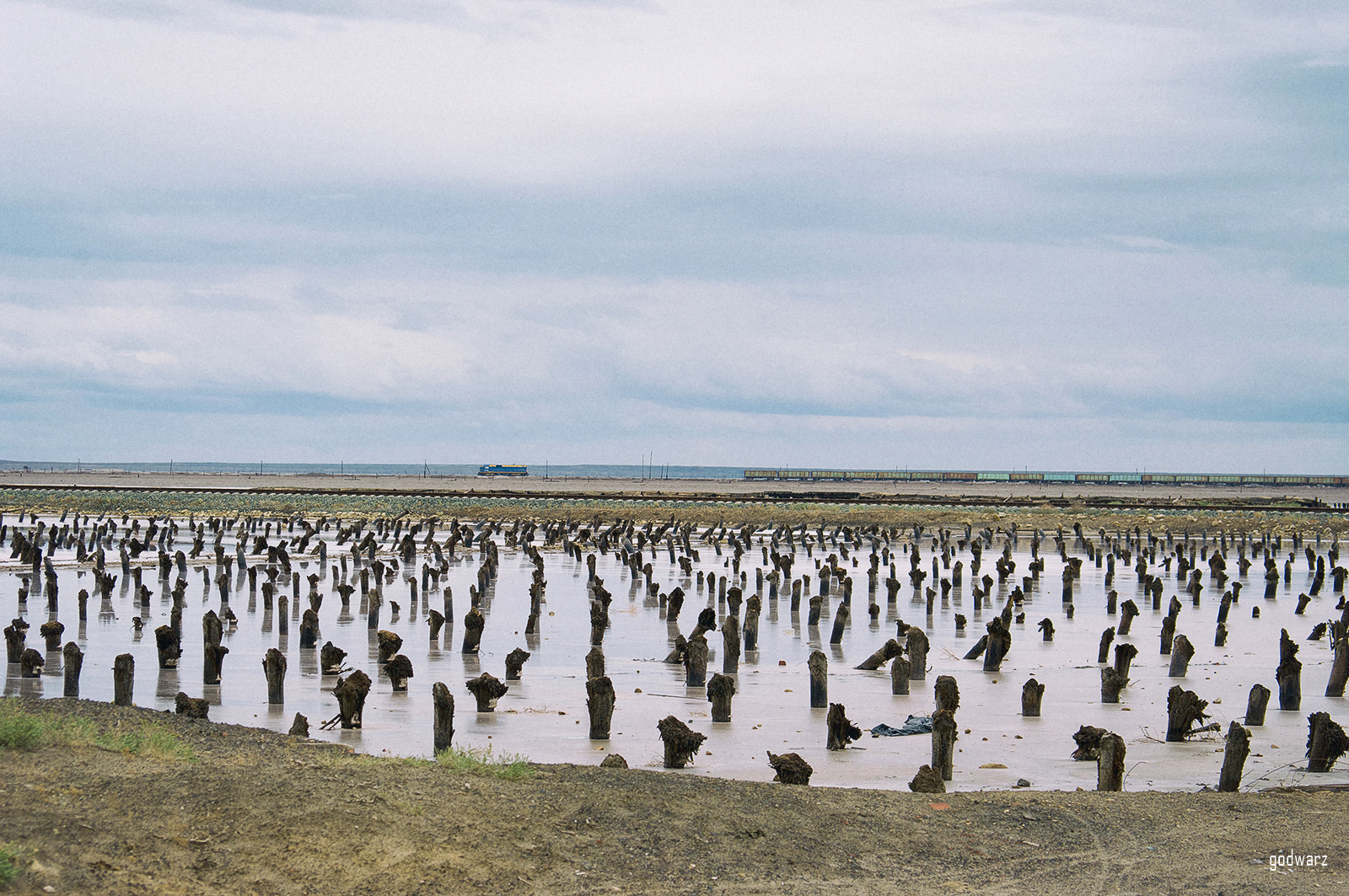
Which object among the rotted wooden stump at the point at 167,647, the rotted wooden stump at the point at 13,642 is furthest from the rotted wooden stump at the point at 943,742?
the rotted wooden stump at the point at 13,642

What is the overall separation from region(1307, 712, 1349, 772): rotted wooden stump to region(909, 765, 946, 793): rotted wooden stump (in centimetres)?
417

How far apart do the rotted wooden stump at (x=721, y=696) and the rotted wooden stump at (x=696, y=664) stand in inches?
89.3

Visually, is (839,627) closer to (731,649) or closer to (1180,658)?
(731,649)

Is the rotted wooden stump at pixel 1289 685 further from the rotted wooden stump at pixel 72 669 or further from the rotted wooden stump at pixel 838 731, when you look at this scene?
the rotted wooden stump at pixel 72 669

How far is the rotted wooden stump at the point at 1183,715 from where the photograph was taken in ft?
Result: 43.1

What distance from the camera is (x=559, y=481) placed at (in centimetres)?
12594

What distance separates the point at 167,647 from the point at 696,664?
25.4 feet

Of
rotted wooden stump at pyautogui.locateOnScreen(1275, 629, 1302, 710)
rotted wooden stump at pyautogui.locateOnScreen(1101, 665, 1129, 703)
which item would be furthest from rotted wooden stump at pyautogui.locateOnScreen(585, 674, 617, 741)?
rotted wooden stump at pyautogui.locateOnScreen(1275, 629, 1302, 710)

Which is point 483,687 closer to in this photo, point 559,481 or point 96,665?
point 96,665

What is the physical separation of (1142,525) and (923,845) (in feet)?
177

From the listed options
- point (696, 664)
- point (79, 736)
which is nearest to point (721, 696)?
point (696, 664)

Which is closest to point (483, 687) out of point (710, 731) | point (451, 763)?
point (710, 731)

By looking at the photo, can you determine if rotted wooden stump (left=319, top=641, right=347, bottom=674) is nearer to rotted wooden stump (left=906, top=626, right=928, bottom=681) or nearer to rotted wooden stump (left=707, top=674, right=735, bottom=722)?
rotted wooden stump (left=707, top=674, right=735, bottom=722)

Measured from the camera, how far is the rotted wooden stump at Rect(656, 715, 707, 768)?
11312mm
